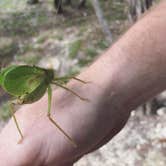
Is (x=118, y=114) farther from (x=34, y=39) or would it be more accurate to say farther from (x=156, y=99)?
(x=34, y=39)

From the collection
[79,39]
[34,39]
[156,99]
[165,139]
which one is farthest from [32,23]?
[165,139]

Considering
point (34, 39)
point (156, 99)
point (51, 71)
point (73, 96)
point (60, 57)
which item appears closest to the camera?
point (51, 71)

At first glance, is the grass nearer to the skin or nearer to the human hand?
the skin

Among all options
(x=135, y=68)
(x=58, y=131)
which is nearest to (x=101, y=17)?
(x=135, y=68)

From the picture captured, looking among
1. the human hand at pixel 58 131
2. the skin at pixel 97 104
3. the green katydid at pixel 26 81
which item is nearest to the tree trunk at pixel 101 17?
the skin at pixel 97 104

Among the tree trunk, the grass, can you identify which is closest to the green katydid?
the tree trunk

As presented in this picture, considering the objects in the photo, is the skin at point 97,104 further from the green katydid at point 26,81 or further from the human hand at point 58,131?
the green katydid at point 26,81

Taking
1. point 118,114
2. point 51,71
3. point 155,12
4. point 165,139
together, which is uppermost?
point 51,71
